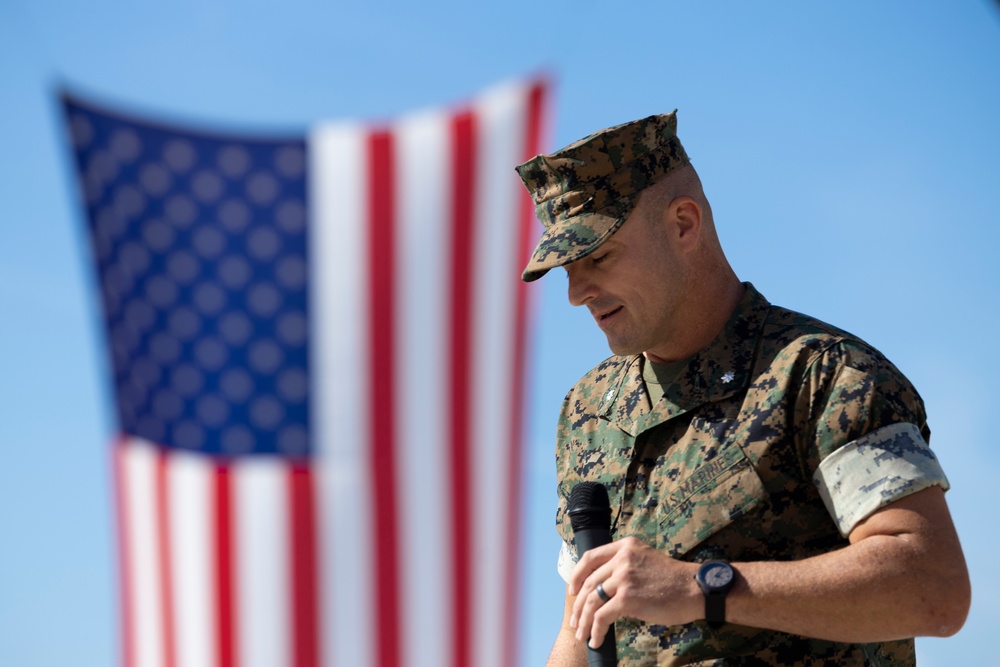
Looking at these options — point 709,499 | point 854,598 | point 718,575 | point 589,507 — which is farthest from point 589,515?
point 854,598

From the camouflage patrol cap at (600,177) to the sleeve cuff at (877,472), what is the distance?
77 cm

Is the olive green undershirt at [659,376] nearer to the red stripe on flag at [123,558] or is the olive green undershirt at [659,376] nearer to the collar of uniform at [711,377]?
the collar of uniform at [711,377]

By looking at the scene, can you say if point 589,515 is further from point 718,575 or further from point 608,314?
point 608,314

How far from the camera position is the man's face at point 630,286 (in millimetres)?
2857

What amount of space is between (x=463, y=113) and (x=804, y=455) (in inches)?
298

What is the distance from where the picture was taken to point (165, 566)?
9.21m

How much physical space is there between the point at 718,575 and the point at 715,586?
0.03m

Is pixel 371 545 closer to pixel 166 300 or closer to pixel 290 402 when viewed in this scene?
pixel 290 402

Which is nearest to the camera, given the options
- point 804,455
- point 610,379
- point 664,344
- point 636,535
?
point 804,455

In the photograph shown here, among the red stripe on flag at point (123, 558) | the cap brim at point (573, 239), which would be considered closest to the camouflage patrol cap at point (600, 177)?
the cap brim at point (573, 239)

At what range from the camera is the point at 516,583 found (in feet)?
31.7

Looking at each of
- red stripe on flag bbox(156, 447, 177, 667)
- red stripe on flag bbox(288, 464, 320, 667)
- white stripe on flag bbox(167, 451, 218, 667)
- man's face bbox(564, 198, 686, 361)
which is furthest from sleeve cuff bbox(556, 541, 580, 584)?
red stripe on flag bbox(156, 447, 177, 667)

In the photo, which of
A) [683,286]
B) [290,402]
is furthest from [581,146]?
[290,402]

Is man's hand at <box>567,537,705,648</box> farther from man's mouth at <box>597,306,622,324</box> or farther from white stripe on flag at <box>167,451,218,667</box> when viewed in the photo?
white stripe on flag at <box>167,451,218,667</box>
